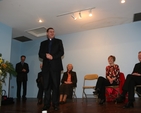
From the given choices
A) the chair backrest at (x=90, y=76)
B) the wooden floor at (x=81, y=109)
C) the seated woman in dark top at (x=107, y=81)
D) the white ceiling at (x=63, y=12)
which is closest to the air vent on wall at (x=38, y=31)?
the white ceiling at (x=63, y=12)

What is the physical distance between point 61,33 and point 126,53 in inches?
95.3

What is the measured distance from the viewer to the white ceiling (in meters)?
3.60

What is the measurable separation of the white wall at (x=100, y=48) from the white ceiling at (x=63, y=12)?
0.86ft

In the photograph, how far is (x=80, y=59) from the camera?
5.30m

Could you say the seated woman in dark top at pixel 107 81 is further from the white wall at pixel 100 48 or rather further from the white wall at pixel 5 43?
the white wall at pixel 5 43

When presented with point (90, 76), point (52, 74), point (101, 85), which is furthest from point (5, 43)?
point (101, 85)

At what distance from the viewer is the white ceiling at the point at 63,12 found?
3602 mm

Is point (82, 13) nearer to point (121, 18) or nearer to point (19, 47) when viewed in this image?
point (121, 18)

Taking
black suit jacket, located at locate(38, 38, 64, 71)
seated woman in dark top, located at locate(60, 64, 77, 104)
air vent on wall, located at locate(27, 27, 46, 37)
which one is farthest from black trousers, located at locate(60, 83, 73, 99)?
air vent on wall, located at locate(27, 27, 46, 37)

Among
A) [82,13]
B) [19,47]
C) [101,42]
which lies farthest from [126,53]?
[19,47]

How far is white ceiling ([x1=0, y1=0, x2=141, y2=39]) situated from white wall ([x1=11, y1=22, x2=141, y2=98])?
0.26m

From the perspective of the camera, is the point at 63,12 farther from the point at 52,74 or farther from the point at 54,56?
the point at 52,74

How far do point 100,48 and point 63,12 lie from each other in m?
1.80

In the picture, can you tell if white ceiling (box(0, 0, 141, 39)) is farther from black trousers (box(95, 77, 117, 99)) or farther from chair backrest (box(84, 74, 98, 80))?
black trousers (box(95, 77, 117, 99))
